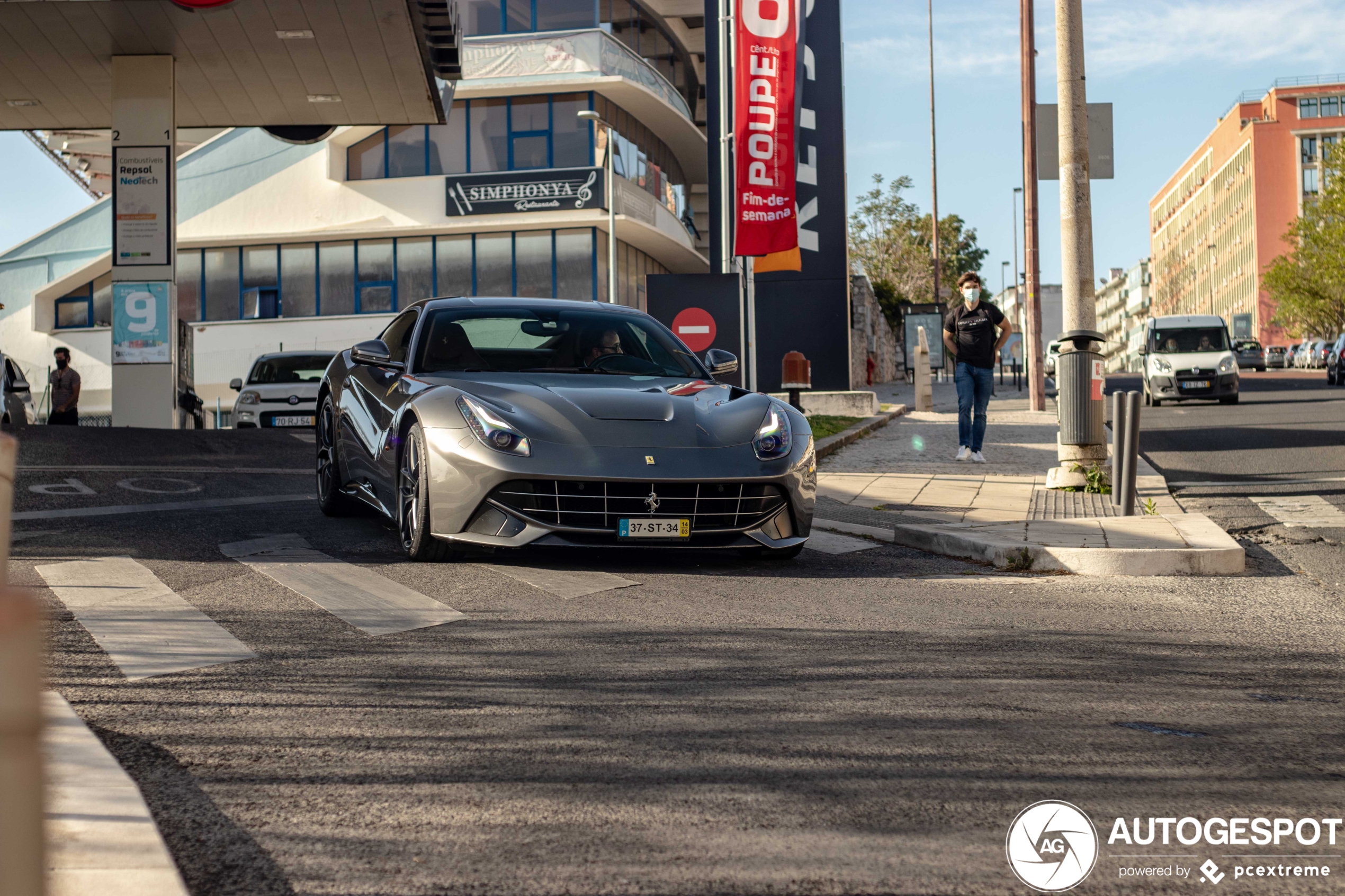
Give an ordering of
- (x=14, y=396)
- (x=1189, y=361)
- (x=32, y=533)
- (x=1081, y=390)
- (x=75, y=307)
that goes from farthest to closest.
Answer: (x=75, y=307)
(x=1189, y=361)
(x=14, y=396)
(x=1081, y=390)
(x=32, y=533)

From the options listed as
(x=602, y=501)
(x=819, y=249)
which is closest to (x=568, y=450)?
(x=602, y=501)

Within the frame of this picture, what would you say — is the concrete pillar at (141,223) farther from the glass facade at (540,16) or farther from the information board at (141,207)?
the glass facade at (540,16)

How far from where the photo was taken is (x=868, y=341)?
46844 millimetres

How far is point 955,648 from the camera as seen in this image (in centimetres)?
Result: 471

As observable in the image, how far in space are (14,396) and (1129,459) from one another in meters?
12.0

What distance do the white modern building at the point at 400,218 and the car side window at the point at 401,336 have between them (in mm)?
27541

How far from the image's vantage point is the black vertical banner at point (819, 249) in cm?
3322

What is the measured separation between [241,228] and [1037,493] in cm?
3228

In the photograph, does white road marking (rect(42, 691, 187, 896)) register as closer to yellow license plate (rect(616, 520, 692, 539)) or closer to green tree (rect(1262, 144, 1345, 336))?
yellow license plate (rect(616, 520, 692, 539))

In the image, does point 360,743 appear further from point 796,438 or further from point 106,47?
point 106,47

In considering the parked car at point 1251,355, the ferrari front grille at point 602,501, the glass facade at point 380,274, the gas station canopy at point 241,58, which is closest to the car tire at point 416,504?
the ferrari front grille at point 602,501

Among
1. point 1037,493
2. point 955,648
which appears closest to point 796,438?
point 955,648

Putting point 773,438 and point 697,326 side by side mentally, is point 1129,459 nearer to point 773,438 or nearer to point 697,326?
point 773,438

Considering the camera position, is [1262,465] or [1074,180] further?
[1262,465]
